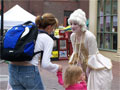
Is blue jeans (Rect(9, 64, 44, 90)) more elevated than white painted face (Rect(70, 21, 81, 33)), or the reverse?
white painted face (Rect(70, 21, 81, 33))

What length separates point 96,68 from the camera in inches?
153

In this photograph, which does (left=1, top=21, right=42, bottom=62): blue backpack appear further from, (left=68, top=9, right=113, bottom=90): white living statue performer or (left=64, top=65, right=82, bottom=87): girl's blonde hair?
(left=68, top=9, right=113, bottom=90): white living statue performer

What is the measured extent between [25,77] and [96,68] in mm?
1367

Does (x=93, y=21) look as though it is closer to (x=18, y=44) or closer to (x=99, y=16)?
(x=99, y=16)

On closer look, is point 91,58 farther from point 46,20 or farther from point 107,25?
point 107,25

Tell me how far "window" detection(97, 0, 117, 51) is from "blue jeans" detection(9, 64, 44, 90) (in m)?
11.5

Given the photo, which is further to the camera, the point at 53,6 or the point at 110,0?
the point at 53,6

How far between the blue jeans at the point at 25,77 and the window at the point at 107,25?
37.8ft

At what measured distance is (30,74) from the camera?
2.91 metres

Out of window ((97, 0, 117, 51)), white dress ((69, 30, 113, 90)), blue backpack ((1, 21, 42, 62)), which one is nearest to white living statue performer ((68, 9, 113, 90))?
white dress ((69, 30, 113, 90))

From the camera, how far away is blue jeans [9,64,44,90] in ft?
9.57

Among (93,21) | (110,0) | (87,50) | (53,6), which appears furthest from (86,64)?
(53,6)

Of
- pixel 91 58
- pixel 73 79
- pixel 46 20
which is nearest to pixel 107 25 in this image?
pixel 91 58

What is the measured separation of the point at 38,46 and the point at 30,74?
1.11 ft
